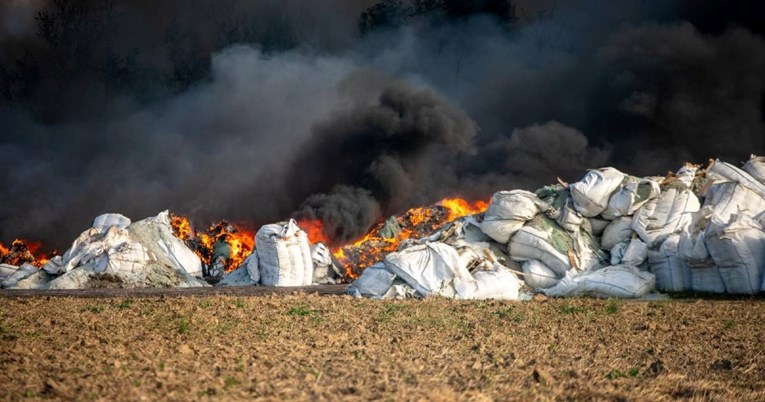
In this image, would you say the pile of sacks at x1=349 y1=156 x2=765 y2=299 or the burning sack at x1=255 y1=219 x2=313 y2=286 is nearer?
the pile of sacks at x1=349 y1=156 x2=765 y2=299

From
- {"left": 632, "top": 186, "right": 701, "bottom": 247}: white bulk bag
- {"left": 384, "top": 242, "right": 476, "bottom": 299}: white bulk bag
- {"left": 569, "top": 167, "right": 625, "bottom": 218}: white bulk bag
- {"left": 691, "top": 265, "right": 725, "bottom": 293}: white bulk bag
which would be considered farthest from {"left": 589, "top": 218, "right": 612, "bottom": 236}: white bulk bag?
{"left": 384, "top": 242, "right": 476, "bottom": 299}: white bulk bag

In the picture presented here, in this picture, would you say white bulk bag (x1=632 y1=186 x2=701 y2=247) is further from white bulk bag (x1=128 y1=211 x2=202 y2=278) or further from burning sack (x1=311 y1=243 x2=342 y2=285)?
white bulk bag (x1=128 y1=211 x2=202 y2=278)

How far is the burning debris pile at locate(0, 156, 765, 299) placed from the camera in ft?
28.2

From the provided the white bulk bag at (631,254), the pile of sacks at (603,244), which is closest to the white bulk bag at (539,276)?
the pile of sacks at (603,244)

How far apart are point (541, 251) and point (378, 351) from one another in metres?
5.43

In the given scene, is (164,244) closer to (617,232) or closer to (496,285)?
(496,285)

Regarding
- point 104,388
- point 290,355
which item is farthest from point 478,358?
point 104,388

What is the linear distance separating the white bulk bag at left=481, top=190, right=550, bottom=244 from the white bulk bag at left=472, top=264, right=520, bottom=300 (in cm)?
102

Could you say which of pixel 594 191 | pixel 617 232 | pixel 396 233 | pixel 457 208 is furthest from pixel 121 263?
pixel 457 208

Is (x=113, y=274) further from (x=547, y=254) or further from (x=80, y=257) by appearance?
(x=547, y=254)

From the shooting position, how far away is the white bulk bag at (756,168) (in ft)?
33.8

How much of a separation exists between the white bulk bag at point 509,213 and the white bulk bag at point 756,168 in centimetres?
331

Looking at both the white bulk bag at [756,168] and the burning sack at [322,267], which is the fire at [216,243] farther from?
the white bulk bag at [756,168]

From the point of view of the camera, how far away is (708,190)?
10094 millimetres
